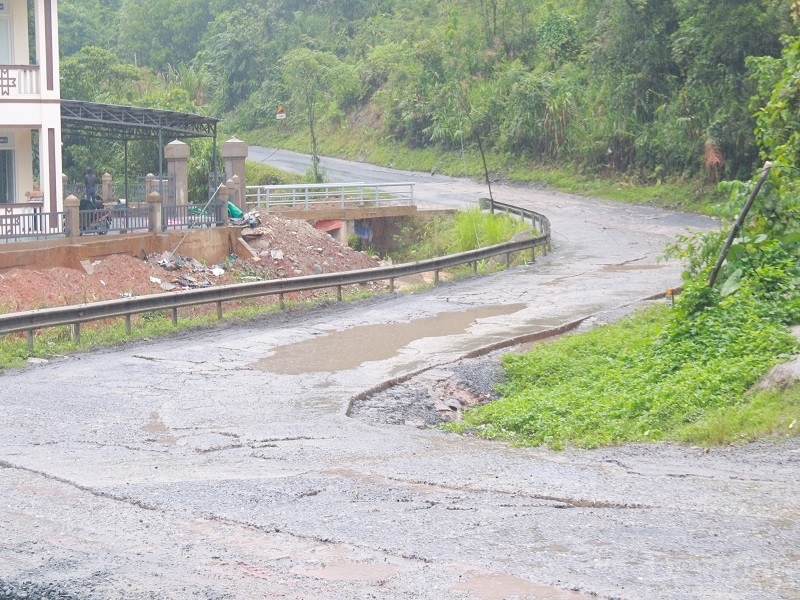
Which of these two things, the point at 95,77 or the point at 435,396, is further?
the point at 95,77

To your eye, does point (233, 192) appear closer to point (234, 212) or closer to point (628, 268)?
point (234, 212)

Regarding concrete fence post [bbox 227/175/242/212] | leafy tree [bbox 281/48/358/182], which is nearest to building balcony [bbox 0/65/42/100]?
concrete fence post [bbox 227/175/242/212]

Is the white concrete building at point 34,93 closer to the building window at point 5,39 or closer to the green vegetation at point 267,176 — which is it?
the building window at point 5,39

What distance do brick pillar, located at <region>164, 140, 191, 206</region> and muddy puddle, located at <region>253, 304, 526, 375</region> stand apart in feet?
44.2

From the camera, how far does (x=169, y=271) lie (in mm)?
27062

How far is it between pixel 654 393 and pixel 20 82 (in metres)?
20.9

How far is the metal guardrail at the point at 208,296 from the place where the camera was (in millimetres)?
16469

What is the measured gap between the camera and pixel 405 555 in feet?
22.2

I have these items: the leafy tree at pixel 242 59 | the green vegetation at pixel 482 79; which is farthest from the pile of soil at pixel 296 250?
the leafy tree at pixel 242 59

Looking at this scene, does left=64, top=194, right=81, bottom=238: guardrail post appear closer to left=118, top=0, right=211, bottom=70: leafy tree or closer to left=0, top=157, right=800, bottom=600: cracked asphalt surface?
left=0, top=157, right=800, bottom=600: cracked asphalt surface

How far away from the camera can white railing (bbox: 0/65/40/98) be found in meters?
27.4

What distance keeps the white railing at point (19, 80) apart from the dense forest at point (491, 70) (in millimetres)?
17888

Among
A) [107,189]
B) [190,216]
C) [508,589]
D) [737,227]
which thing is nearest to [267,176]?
[107,189]

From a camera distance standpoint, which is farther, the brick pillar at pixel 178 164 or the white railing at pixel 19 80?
the brick pillar at pixel 178 164
